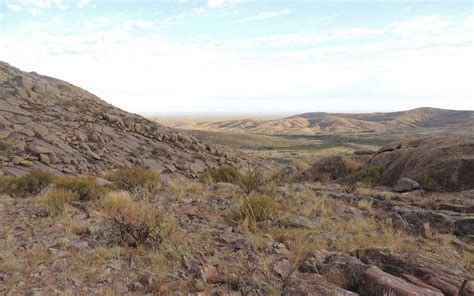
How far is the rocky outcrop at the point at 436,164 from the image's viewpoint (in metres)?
10.3

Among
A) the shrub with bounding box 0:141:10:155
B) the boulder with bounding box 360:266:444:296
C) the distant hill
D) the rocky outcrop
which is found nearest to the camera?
the boulder with bounding box 360:266:444:296

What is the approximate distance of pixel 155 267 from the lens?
5.21 m

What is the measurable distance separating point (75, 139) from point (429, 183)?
18.6 m

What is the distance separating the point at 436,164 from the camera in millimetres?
10922

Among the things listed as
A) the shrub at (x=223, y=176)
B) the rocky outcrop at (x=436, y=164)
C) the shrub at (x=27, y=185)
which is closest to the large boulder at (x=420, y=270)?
the rocky outcrop at (x=436, y=164)

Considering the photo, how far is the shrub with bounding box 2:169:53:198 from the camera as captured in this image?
36.1 ft

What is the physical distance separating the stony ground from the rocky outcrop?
156 cm

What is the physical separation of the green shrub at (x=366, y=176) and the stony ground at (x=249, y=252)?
3592 millimetres

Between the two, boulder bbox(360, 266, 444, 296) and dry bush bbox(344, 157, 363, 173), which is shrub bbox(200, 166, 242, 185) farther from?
boulder bbox(360, 266, 444, 296)

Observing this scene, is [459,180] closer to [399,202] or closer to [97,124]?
[399,202]

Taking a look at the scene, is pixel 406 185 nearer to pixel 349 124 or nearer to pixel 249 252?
pixel 249 252

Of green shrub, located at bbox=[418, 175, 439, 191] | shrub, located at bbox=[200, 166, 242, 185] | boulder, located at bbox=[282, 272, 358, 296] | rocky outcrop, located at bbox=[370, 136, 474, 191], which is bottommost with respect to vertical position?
shrub, located at bbox=[200, 166, 242, 185]

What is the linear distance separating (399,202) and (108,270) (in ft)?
24.7

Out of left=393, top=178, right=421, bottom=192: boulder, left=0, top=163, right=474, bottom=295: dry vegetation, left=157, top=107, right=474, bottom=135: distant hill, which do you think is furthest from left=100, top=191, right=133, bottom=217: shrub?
left=157, top=107, right=474, bottom=135: distant hill
